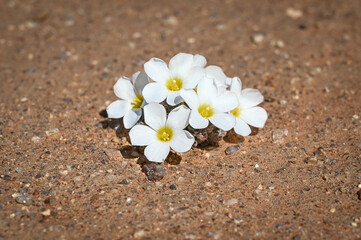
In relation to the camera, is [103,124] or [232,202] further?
[103,124]

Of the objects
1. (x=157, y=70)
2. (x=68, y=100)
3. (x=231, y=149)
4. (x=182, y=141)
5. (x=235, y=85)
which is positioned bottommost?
(x=68, y=100)

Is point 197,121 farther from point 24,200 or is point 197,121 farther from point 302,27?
point 302,27

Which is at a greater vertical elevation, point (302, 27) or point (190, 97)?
point (190, 97)

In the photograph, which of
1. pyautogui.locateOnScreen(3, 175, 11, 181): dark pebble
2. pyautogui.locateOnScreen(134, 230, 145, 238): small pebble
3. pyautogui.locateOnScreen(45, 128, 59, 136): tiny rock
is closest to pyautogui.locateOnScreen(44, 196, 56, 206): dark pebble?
pyautogui.locateOnScreen(3, 175, 11, 181): dark pebble

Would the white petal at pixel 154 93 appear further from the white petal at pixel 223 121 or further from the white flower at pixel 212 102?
the white petal at pixel 223 121

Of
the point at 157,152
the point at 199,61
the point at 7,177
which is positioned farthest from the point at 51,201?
the point at 199,61

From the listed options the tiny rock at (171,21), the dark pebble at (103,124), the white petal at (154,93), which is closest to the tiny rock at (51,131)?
the dark pebble at (103,124)

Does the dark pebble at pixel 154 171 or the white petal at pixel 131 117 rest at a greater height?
the white petal at pixel 131 117
